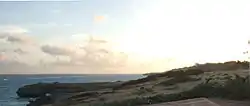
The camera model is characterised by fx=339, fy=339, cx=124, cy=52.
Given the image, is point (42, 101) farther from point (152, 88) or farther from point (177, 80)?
point (177, 80)

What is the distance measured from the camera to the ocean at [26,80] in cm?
253

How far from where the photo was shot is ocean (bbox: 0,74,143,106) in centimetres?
253

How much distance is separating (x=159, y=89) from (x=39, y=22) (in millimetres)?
1070

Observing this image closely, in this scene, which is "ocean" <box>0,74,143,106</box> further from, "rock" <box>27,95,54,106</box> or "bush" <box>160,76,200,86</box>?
"bush" <box>160,76,200,86</box>

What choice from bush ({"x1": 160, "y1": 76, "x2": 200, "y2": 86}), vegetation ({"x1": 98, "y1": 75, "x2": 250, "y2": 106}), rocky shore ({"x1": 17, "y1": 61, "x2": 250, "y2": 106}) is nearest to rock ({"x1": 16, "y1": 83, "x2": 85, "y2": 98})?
rocky shore ({"x1": 17, "y1": 61, "x2": 250, "y2": 106})

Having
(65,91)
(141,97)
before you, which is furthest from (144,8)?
(65,91)

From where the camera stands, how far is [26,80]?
8.38 ft

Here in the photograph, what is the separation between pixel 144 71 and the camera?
8.80ft

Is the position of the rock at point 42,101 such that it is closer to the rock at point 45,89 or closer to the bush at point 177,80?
the rock at point 45,89

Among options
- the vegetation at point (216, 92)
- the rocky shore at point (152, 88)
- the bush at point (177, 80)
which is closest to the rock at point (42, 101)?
the rocky shore at point (152, 88)

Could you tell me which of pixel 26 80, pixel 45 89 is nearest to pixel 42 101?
pixel 45 89

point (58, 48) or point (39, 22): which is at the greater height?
point (39, 22)

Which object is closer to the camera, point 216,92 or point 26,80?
point 26,80

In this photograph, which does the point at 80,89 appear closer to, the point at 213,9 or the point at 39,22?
the point at 39,22
